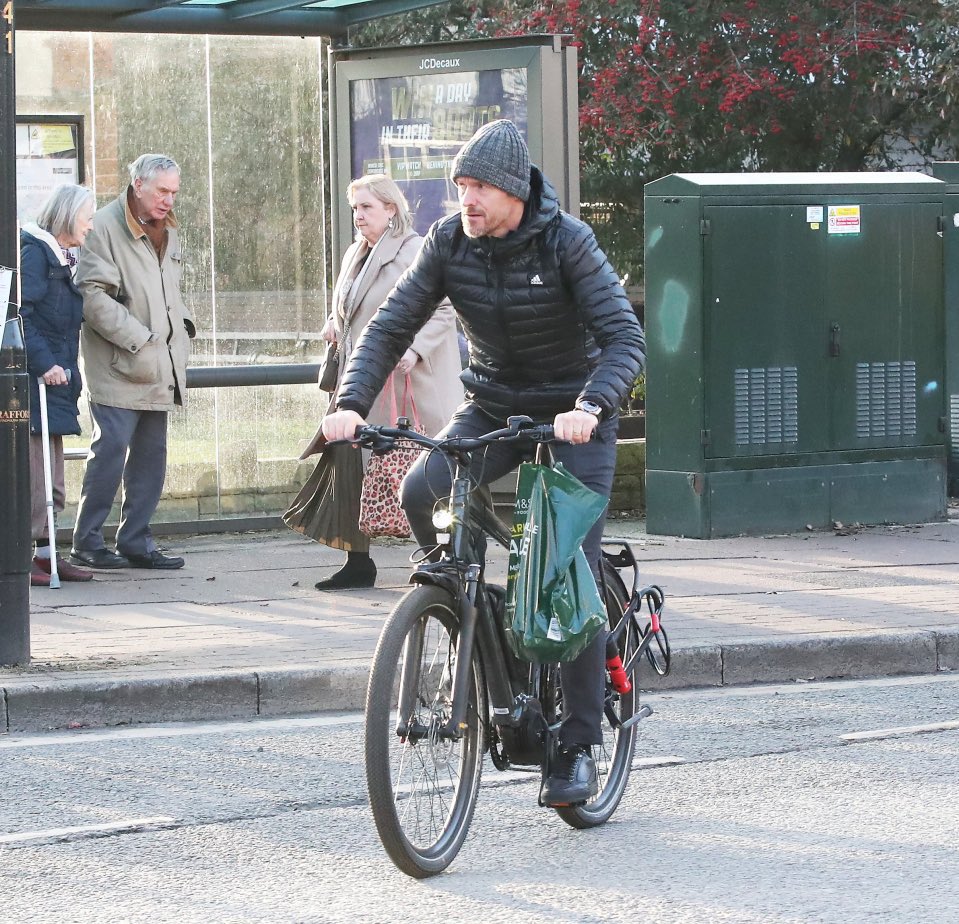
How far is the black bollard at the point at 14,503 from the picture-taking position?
7.09m

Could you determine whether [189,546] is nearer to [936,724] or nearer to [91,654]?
[91,654]

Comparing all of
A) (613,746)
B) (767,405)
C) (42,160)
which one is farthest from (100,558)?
(613,746)

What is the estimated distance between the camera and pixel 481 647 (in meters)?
4.95

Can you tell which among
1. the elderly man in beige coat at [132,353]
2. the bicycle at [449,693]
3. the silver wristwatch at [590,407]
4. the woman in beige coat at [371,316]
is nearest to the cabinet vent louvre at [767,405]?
the woman in beige coat at [371,316]

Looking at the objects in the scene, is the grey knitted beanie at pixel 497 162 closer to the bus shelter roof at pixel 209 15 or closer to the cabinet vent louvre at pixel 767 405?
the bus shelter roof at pixel 209 15

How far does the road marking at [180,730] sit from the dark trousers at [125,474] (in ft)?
9.82

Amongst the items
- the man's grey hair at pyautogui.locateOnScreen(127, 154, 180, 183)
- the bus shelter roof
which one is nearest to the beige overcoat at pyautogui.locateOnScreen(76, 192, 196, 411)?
the man's grey hair at pyautogui.locateOnScreen(127, 154, 180, 183)

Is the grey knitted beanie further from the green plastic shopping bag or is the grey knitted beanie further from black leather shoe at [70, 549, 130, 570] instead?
black leather shoe at [70, 549, 130, 570]

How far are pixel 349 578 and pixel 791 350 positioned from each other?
137 inches

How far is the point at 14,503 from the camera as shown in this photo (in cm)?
712

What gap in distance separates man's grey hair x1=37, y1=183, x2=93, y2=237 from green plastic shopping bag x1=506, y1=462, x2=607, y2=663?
4.80m

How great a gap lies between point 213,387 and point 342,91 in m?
1.83

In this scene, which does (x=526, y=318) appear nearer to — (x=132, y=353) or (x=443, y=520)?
(x=443, y=520)

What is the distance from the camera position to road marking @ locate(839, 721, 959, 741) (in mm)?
6582
